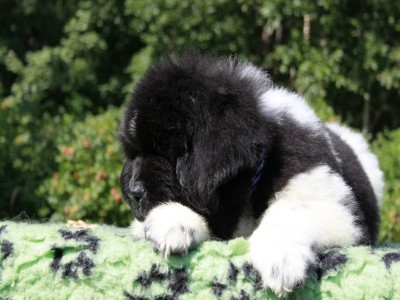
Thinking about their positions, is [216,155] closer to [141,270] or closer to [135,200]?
[135,200]

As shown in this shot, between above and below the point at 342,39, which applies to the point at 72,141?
below

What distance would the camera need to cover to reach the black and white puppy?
274 centimetres

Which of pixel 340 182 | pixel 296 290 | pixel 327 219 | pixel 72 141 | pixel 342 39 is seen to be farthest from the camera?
pixel 342 39

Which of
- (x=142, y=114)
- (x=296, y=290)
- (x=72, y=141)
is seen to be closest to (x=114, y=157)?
(x=72, y=141)

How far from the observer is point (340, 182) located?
301 cm

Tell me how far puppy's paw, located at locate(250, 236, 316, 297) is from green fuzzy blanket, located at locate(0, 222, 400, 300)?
0.13ft

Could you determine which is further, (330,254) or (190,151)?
(190,151)

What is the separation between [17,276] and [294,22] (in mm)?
7484

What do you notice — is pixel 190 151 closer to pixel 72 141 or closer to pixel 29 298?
pixel 29 298

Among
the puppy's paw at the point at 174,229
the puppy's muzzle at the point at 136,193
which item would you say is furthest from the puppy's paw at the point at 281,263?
the puppy's muzzle at the point at 136,193

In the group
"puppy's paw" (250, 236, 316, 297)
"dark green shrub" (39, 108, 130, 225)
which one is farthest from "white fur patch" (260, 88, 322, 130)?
"dark green shrub" (39, 108, 130, 225)

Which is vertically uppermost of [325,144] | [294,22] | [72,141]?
[325,144]

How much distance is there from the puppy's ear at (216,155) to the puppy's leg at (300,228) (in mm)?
249

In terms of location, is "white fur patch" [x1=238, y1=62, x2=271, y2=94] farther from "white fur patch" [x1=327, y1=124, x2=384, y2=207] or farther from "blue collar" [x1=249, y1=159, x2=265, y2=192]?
"white fur patch" [x1=327, y1=124, x2=384, y2=207]
